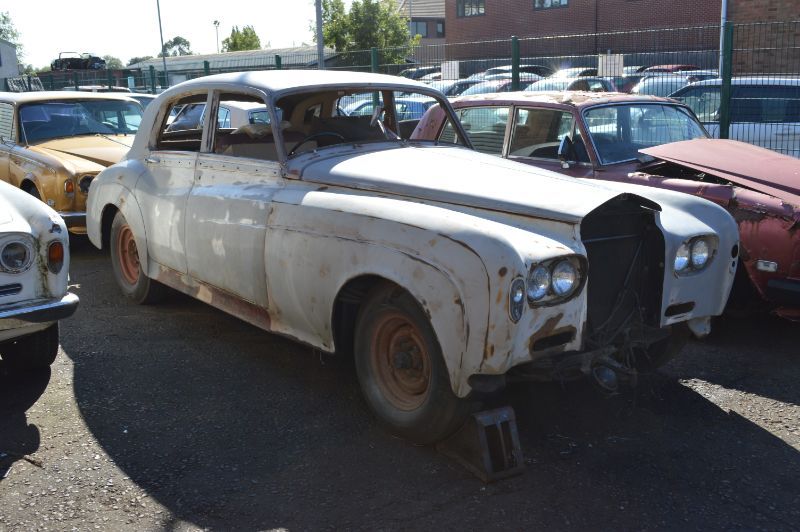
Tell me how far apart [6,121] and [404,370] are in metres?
7.27

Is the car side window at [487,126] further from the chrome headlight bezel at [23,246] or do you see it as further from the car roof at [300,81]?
the chrome headlight bezel at [23,246]

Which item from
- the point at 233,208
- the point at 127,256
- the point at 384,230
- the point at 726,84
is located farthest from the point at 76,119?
the point at 726,84

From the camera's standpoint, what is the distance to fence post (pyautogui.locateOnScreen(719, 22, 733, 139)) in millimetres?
9922

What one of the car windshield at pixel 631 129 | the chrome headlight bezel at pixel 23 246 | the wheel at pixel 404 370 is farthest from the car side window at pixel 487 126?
the chrome headlight bezel at pixel 23 246

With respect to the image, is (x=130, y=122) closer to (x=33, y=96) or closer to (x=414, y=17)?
(x=33, y=96)

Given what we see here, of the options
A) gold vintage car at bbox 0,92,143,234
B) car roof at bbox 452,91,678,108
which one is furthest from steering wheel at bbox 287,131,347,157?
gold vintage car at bbox 0,92,143,234

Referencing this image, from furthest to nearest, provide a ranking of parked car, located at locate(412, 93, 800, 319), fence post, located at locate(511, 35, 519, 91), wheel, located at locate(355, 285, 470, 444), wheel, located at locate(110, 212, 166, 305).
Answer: fence post, located at locate(511, 35, 519, 91), wheel, located at locate(110, 212, 166, 305), parked car, located at locate(412, 93, 800, 319), wheel, located at locate(355, 285, 470, 444)

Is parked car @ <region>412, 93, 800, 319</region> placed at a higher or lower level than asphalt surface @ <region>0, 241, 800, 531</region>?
higher

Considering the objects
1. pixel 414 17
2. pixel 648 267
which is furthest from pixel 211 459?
pixel 414 17

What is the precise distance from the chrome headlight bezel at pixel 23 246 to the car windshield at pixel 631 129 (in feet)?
13.3

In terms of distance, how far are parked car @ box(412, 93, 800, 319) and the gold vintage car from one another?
373 cm

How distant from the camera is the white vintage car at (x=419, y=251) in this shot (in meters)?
3.41

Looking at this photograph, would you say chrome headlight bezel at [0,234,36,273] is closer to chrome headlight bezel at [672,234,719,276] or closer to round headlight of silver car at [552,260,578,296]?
round headlight of silver car at [552,260,578,296]

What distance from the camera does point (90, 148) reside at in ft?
28.5
